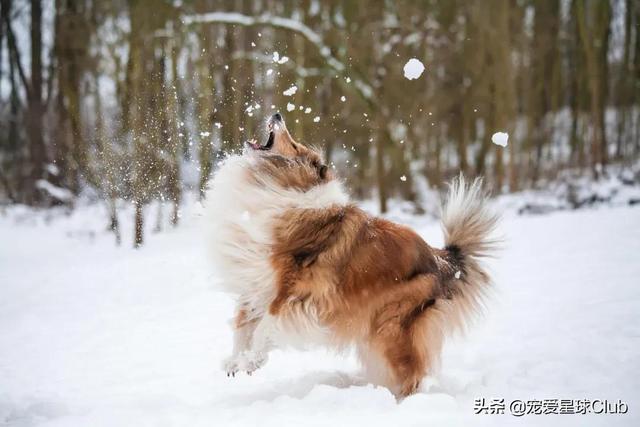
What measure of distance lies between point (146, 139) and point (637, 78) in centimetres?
1565

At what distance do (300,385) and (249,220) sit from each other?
3.61 ft

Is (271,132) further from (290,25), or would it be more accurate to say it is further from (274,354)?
(290,25)

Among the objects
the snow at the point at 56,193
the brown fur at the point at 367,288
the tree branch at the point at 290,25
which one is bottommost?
the snow at the point at 56,193

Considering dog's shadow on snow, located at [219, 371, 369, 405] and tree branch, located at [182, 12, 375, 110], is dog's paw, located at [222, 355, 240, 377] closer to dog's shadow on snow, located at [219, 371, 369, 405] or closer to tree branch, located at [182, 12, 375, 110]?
dog's shadow on snow, located at [219, 371, 369, 405]

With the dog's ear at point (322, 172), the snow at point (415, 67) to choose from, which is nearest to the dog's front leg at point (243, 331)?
the dog's ear at point (322, 172)

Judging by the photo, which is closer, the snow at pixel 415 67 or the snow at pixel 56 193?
the snow at pixel 415 67

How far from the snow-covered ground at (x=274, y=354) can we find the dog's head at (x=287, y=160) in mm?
688

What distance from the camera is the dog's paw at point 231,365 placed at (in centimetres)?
331

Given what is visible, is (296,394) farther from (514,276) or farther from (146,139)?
(146,139)

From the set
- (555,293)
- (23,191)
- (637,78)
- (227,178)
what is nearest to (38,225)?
(23,191)

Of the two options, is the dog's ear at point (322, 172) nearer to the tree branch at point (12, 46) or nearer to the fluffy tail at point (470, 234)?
the fluffy tail at point (470, 234)

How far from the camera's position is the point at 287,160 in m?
3.64

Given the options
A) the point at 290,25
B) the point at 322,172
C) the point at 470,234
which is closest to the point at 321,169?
the point at 322,172

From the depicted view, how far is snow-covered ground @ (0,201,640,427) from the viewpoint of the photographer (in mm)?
2791
